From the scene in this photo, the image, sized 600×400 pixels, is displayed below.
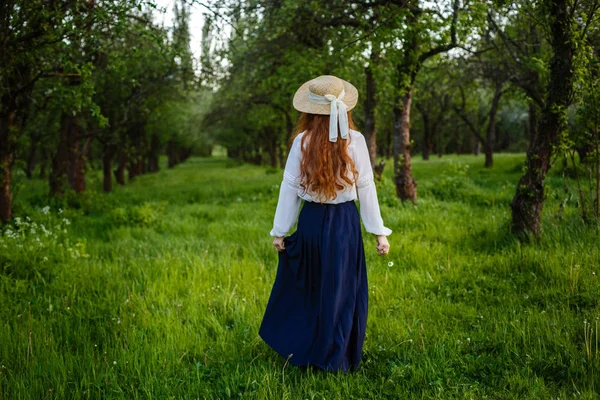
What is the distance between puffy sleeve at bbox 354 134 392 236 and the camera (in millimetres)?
3613

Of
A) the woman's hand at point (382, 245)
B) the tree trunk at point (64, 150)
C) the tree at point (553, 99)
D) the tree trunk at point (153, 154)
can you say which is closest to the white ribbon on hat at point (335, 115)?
the woman's hand at point (382, 245)

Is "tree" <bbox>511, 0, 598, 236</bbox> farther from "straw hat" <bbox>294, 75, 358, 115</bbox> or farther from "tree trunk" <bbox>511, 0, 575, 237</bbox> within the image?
"straw hat" <bbox>294, 75, 358, 115</bbox>

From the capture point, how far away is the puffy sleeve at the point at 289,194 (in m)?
3.64

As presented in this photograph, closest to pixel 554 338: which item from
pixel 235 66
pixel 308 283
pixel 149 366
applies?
pixel 308 283

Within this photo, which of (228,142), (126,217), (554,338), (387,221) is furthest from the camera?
(228,142)

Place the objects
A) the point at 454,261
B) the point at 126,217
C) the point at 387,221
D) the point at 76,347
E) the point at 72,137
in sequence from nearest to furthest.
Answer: the point at 76,347 → the point at 454,261 → the point at 387,221 → the point at 126,217 → the point at 72,137

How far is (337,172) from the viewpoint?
11.6 ft

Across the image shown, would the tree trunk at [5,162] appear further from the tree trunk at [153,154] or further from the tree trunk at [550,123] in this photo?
the tree trunk at [153,154]

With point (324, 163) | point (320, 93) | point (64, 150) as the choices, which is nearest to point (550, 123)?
point (320, 93)

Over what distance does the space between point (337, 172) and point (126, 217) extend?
7.01m

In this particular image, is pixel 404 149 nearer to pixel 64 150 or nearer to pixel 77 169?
pixel 64 150

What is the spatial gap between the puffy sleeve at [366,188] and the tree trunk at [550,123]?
11.8 feet

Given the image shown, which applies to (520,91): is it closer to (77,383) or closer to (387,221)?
(387,221)

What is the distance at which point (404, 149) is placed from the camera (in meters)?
10.3
